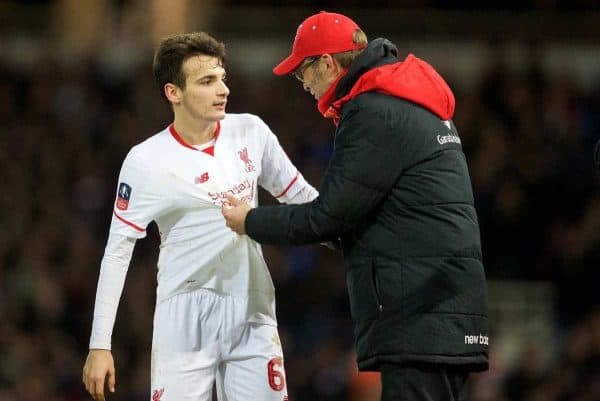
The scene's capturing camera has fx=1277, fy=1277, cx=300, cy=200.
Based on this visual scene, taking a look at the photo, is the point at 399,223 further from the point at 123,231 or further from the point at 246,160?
the point at 123,231

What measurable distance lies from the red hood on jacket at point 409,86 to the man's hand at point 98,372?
123 centimetres

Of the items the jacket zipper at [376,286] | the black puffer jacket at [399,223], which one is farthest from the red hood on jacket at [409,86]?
the jacket zipper at [376,286]

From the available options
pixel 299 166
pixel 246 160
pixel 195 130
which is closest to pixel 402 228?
pixel 246 160

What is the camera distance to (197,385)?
4594 millimetres

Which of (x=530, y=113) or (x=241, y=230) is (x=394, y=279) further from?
(x=530, y=113)

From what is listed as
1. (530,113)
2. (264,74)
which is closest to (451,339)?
(530,113)

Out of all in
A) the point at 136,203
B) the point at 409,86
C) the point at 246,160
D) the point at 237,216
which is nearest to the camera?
the point at 409,86

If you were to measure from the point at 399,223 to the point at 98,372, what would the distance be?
4.07 feet

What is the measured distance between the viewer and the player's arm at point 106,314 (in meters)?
4.62

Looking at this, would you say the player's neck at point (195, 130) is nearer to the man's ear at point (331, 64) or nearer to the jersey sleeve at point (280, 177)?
the jersey sleeve at point (280, 177)

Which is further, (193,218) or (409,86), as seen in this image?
(193,218)

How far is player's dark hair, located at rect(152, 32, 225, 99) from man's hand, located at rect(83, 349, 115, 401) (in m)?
1.03

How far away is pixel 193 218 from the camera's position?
15.4 feet

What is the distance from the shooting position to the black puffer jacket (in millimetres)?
4176
